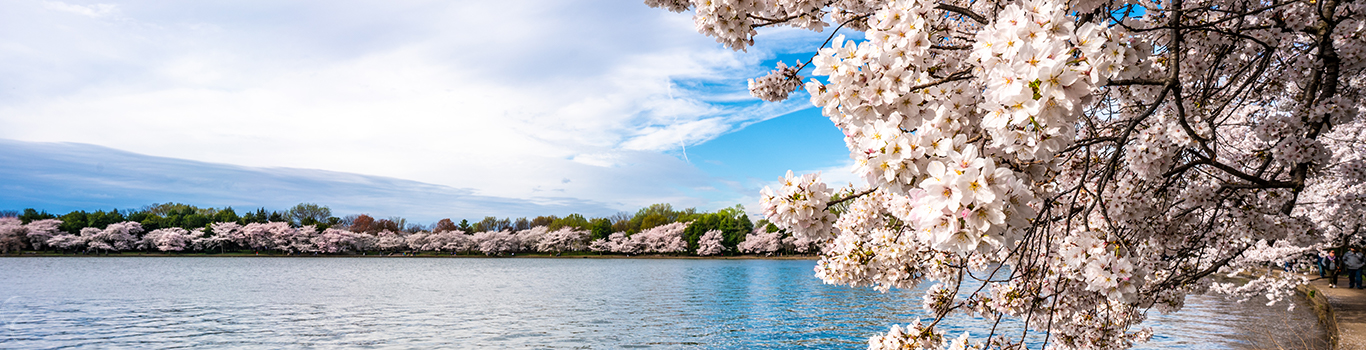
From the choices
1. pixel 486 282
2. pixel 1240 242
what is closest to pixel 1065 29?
pixel 1240 242

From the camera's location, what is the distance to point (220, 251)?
81.2 metres

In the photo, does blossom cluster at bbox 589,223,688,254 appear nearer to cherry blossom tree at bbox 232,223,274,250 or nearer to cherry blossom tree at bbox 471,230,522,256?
cherry blossom tree at bbox 471,230,522,256

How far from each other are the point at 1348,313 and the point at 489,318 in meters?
19.7

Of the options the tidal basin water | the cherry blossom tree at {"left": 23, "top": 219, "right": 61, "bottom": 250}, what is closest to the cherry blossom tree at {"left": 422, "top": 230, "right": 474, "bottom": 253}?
the cherry blossom tree at {"left": 23, "top": 219, "right": 61, "bottom": 250}

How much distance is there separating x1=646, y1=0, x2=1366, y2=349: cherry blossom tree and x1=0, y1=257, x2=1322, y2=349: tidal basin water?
19.3ft

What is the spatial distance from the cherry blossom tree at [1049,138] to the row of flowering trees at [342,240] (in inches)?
2613

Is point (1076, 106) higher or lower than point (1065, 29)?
lower

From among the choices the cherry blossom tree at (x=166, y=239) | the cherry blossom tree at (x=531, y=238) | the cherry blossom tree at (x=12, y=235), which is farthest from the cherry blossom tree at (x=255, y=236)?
the cherry blossom tree at (x=531, y=238)

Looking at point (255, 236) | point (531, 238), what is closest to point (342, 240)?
point (255, 236)

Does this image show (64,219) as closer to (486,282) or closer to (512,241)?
(512,241)

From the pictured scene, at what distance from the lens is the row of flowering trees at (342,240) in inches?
2862

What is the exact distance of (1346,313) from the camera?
12.3m

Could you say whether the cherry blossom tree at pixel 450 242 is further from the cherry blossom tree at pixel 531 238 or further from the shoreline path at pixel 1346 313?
the shoreline path at pixel 1346 313

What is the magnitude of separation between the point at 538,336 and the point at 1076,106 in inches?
642
